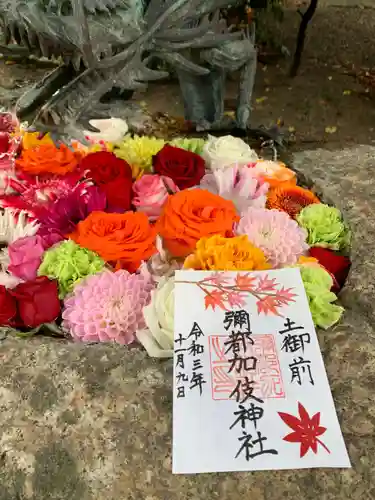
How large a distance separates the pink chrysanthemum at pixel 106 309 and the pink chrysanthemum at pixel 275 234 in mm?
250

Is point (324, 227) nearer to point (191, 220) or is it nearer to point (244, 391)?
point (191, 220)

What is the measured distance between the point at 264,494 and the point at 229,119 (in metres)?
1.41

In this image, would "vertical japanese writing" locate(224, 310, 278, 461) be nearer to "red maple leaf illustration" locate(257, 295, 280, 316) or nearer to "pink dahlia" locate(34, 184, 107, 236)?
"red maple leaf illustration" locate(257, 295, 280, 316)

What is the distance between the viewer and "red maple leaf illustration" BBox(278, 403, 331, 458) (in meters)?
0.82

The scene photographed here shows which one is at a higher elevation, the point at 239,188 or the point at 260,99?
the point at 239,188

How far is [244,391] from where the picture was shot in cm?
88

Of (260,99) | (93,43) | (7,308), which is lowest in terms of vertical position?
(260,99)

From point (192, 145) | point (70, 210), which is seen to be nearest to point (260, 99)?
point (192, 145)

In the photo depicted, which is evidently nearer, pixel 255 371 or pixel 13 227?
pixel 255 371

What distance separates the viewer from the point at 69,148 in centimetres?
135

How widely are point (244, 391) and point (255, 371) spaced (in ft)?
0.14

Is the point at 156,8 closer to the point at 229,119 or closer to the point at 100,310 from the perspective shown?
the point at 229,119

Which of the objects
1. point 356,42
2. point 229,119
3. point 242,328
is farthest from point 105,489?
point 356,42

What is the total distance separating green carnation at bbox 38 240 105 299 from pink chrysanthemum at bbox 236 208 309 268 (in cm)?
30
